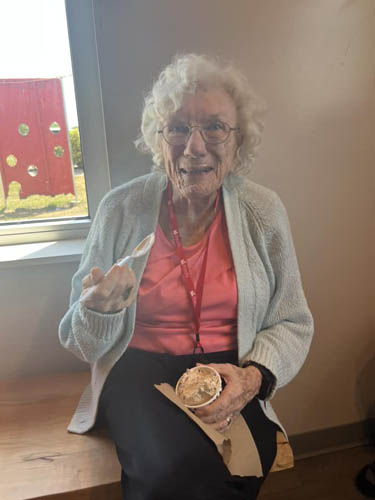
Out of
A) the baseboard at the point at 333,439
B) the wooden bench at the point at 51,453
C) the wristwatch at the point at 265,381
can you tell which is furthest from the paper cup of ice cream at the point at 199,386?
the baseboard at the point at 333,439

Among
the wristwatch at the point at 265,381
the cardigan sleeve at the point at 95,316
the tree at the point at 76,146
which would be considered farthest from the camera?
the tree at the point at 76,146

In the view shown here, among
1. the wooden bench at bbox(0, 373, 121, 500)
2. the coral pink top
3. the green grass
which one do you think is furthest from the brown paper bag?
the green grass

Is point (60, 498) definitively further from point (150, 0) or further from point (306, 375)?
point (150, 0)

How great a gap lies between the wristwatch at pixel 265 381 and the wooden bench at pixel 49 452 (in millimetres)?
426

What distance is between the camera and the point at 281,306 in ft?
3.65

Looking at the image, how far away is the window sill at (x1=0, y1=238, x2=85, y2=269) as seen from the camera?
124 cm

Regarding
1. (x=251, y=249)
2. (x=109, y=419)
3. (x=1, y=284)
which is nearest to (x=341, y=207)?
(x=251, y=249)

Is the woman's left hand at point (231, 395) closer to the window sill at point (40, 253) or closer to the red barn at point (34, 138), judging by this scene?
the window sill at point (40, 253)

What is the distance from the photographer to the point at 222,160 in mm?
985

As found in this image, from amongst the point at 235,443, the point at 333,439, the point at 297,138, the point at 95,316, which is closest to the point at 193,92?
the point at 297,138

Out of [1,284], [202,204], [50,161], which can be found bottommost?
[1,284]

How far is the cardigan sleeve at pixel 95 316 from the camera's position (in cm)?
91

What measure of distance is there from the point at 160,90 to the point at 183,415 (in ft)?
2.64

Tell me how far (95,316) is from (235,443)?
44 cm
